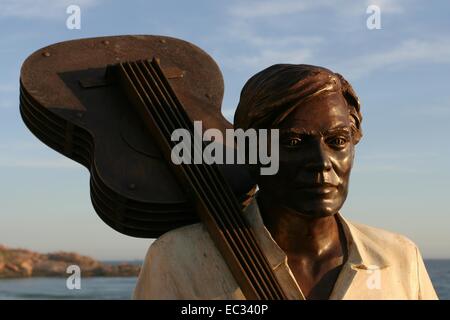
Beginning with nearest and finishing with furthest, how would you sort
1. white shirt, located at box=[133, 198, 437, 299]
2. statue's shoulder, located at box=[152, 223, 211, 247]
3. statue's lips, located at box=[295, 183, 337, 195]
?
statue's lips, located at box=[295, 183, 337, 195] → white shirt, located at box=[133, 198, 437, 299] → statue's shoulder, located at box=[152, 223, 211, 247]

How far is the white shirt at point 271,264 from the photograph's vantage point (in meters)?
4.50

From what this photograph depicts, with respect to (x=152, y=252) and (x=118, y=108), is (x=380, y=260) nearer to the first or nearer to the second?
(x=152, y=252)

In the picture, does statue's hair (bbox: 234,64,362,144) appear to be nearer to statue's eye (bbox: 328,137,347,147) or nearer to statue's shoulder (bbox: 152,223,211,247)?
statue's eye (bbox: 328,137,347,147)

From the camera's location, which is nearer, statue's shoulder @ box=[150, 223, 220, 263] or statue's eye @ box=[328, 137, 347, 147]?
statue's eye @ box=[328, 137, 347, 147]

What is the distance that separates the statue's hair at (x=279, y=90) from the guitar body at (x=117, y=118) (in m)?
0.57

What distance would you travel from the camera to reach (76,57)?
5605mm

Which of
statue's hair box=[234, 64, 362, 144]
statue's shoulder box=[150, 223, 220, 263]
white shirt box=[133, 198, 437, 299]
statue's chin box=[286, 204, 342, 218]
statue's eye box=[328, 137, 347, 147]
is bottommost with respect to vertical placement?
white shirt box=[133, 198, 437, 299]

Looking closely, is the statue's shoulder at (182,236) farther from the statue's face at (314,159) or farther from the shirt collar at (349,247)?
the statue's face at (314,159)

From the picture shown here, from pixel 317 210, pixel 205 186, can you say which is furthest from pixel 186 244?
pixel 317 210

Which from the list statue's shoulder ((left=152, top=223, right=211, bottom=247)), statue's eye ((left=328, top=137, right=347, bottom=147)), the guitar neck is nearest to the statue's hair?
Answer: statue's eye ((left=328, top=137, right=347, bottom=147))

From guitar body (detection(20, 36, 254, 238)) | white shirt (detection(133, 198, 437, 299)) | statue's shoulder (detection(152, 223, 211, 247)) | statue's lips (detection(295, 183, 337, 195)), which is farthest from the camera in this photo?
guitar body (detection(20, 36, 254, 238))

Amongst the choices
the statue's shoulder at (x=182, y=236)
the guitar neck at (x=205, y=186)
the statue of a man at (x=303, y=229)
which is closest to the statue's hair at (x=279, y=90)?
the statue of a man at (x=303, y=229)

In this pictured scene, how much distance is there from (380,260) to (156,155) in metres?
1.21

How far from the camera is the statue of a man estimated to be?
14.4ft
